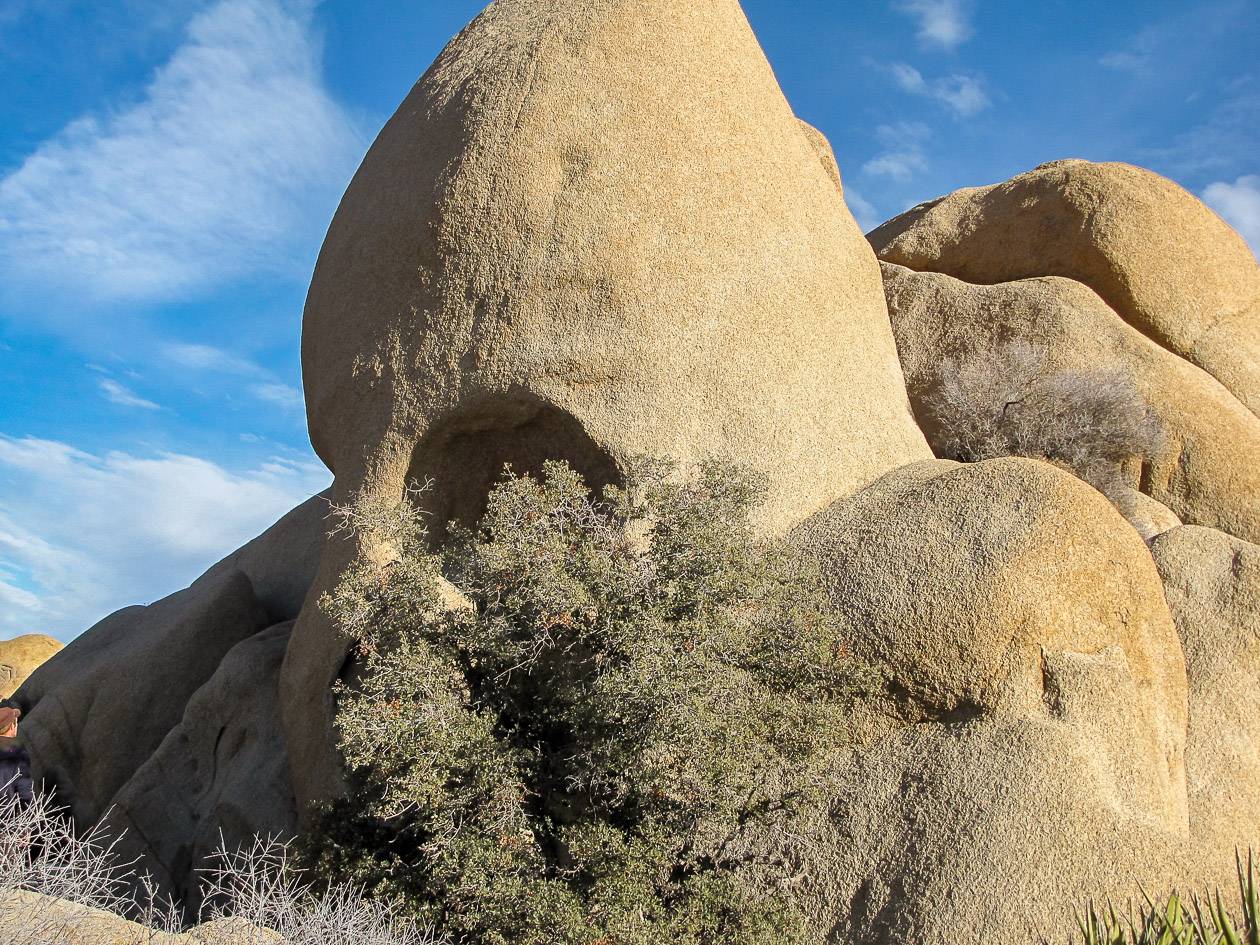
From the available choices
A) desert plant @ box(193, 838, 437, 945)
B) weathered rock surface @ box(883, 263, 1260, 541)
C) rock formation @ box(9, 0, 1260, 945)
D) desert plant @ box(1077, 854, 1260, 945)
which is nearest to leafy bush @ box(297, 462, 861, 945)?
desert plant @ box(193, 838, 437, 945)

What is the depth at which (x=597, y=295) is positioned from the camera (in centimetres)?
842

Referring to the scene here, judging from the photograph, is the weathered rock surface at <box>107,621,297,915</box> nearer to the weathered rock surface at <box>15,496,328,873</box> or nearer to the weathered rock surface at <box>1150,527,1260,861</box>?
the weathered rock surface at <box>15,496,328,873</box>

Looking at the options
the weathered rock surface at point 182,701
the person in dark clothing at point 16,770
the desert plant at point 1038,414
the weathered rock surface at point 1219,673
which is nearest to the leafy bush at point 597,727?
the weathered rock surface at point 1219,673

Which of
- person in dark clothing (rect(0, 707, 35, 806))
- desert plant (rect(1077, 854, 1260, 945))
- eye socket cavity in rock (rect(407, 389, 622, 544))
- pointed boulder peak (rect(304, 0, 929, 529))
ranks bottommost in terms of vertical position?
desert plant (rect(1077, 854, 1260, 945))

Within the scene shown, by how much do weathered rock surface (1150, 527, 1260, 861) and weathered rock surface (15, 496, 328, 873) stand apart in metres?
7.14

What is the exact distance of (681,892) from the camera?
21.2 feet

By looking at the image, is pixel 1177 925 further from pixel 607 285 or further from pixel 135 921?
pixel 607 285

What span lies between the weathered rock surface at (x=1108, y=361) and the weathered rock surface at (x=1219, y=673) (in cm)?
257

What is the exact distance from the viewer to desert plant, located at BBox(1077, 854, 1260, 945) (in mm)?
4773

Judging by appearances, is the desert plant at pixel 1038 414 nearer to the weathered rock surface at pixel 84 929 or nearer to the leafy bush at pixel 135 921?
the leafy bush at pixel 135 921

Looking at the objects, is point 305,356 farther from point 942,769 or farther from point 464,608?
point 942,769

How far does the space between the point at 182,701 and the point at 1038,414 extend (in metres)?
9.58

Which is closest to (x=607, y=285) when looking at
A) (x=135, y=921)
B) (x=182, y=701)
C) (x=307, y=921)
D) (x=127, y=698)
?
(x=307, y=921)

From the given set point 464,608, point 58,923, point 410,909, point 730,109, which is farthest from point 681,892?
point 730,109
